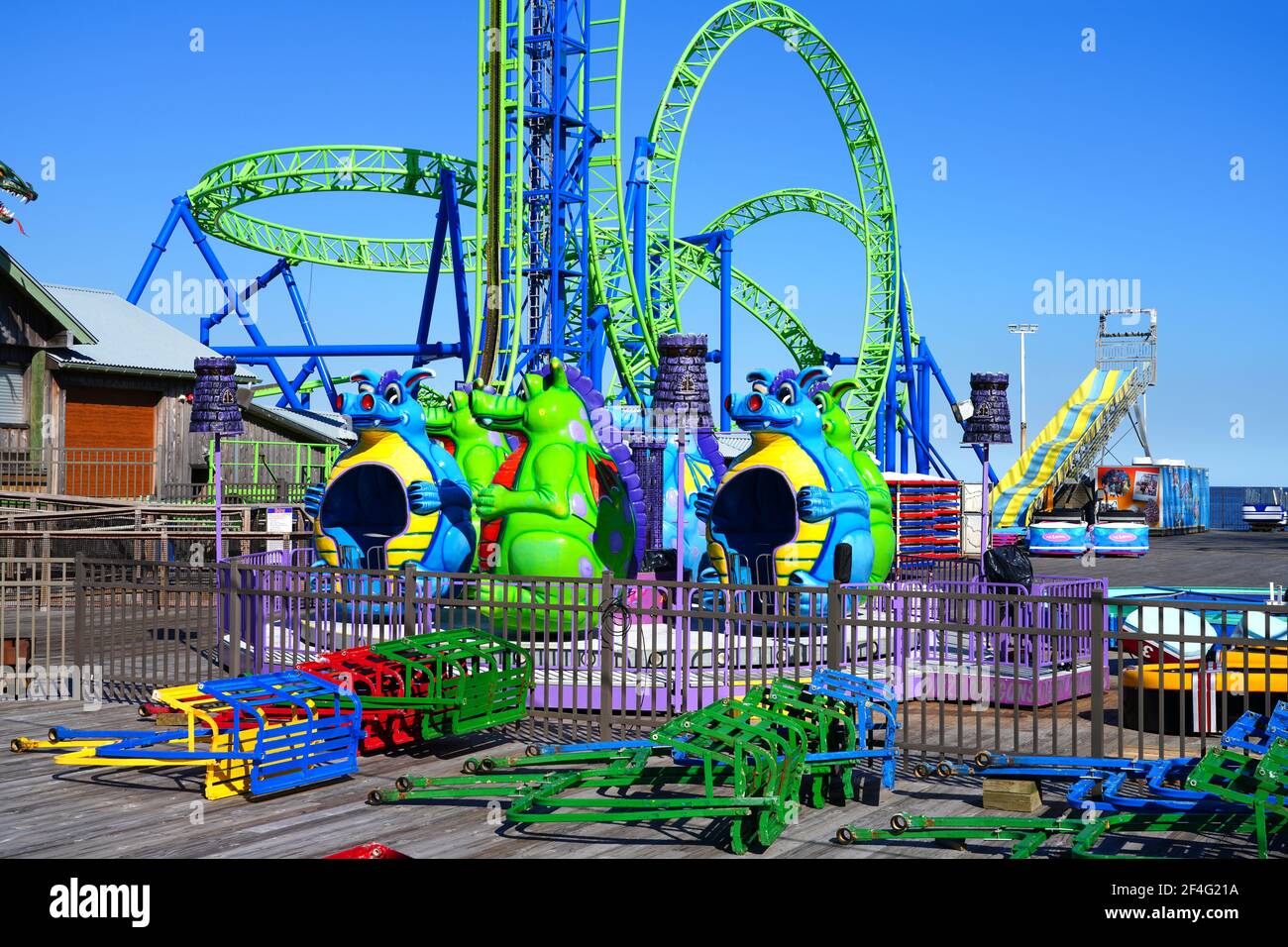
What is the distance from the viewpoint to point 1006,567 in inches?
631

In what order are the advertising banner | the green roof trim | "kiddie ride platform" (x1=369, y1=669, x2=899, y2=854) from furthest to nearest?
the advertising banner
the green roof trim
"kiddie ride platform" (x1=369, y1=669, x2=899, y2=854)

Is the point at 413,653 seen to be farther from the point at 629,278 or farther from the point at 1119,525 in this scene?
the point at 1119,525

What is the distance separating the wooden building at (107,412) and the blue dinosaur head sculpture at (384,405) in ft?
44.6

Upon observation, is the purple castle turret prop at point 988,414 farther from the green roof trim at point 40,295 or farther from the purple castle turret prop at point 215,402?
the green roof trim at point 40,295

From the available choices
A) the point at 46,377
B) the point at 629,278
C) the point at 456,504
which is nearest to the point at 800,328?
the point at 629,278

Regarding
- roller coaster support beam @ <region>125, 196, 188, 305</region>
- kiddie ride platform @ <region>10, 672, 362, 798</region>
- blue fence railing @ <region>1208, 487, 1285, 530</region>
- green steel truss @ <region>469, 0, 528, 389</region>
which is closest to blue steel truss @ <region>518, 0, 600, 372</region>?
green steel truss @ <region>469, 0, 528, 389</region>

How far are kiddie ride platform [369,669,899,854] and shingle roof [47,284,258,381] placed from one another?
23.4m

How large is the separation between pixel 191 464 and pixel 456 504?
18274 millimetres

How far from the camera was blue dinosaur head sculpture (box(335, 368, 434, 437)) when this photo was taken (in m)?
15.2

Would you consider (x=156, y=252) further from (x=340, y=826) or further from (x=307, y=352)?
(x=340, y=826)

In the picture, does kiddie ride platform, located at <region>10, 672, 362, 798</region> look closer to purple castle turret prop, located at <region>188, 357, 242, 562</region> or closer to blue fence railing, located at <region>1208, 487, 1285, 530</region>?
purple castle turret prop, located at <region>188, 357, 242, 562</region>

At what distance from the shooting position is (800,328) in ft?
171

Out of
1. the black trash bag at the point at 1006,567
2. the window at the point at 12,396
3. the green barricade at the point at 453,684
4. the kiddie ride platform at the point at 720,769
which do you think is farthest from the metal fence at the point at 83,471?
the kiddie ride platform at the point at 720,769

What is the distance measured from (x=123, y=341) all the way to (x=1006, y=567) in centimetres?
2348
